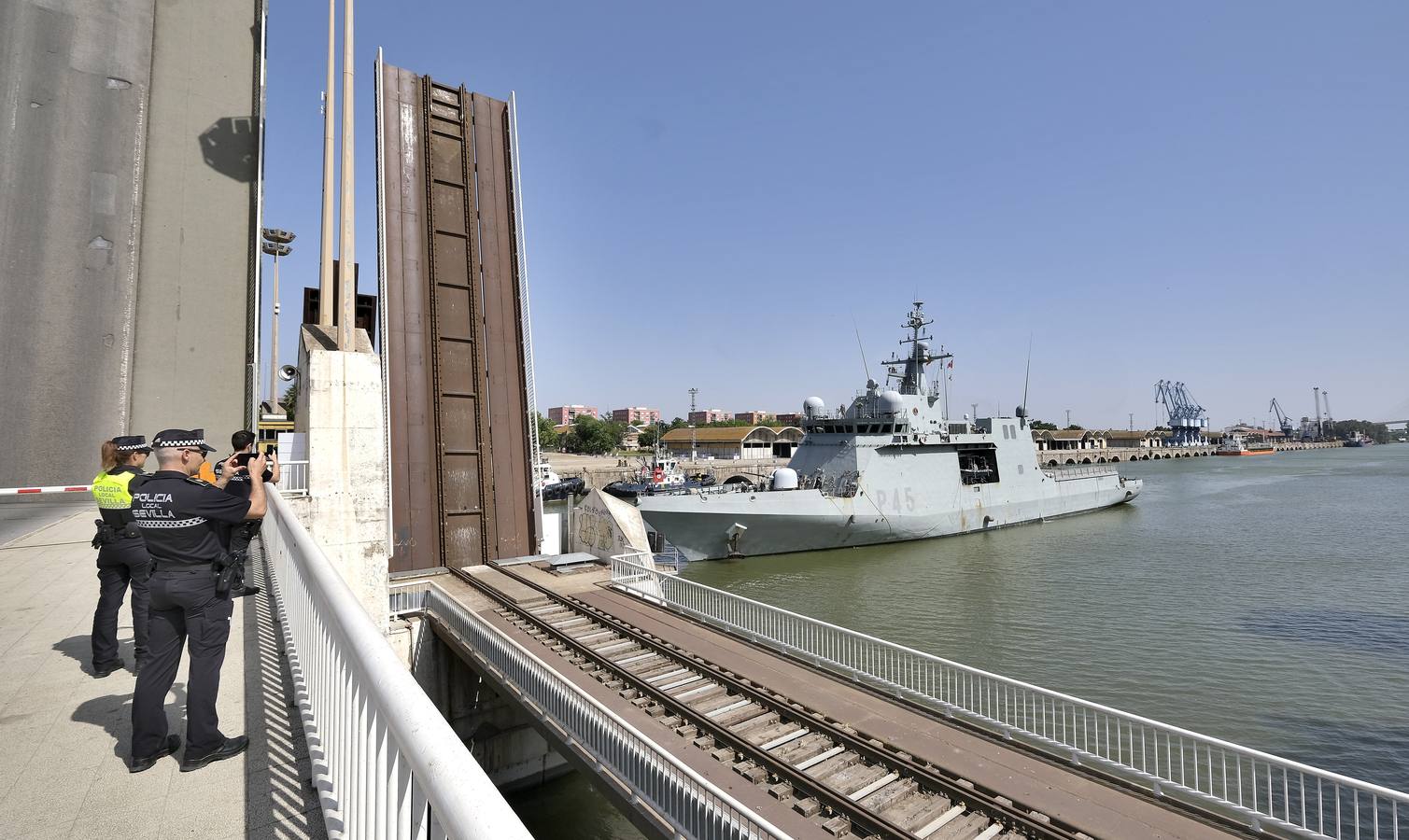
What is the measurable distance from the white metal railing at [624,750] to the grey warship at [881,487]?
13.8 metres

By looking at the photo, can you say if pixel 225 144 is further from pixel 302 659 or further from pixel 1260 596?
pixel 1260 596

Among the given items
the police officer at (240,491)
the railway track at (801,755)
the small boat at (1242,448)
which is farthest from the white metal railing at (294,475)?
the small boat at (1242,448)

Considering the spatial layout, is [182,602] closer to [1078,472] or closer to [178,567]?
[178,567]

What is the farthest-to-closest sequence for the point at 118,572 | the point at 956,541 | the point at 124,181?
the point at 956,541 < the point at 124,181 < the point at 118,572

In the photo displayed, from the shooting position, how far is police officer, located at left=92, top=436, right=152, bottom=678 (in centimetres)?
388

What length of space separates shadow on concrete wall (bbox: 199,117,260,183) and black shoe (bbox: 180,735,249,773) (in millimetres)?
11810

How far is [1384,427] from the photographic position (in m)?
198

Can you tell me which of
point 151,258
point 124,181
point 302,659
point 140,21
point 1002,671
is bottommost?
point 1002,671

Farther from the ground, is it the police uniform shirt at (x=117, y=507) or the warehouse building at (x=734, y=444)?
the warehouse building at (x=734, y=444)

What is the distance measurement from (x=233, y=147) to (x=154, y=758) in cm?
1224

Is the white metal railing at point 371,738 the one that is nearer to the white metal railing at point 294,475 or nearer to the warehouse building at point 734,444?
the white metal railing at point 294,475

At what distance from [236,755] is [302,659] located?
492 millimetres

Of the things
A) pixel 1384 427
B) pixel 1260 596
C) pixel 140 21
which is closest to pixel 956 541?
pixel 1260 596

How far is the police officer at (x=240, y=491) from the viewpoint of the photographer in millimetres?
3014
